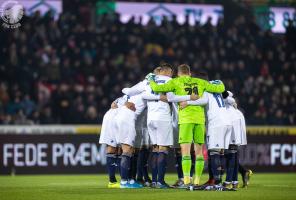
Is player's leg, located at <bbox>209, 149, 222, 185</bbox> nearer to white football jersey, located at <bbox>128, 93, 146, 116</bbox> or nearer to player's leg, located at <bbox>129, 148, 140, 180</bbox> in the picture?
white football jersey, located at <bbox>128, 93, 146, 116</bbox>

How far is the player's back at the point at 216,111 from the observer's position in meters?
17.3

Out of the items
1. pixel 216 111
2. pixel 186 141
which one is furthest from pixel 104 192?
pixel 216 111

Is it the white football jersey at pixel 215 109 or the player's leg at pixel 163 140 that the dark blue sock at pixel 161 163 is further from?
→ the white football jersey at pixel 215 109

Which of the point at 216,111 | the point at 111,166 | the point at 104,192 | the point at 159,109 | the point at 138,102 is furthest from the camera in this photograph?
the point at 111,166

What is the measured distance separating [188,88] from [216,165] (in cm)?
157

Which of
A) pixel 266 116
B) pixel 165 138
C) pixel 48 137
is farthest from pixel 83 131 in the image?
pixel 165 138

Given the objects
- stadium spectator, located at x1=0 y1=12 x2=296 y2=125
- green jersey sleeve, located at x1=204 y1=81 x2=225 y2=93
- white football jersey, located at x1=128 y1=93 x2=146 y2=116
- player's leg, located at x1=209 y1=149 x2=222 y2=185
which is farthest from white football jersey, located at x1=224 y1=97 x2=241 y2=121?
stadium spectator, located at x1=0 y1=12 x2=296 y2=125

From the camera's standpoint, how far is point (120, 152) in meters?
19.0

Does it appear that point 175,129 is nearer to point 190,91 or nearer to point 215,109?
point 215,109

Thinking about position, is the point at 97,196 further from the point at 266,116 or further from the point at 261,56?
the point at 261,56

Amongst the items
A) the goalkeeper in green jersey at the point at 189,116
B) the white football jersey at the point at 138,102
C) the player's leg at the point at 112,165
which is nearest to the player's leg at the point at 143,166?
the player's leg at the point at 112,165

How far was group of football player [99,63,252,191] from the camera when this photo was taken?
1711 centimetres

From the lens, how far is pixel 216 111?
17406mm

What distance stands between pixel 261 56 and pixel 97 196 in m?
18.0
